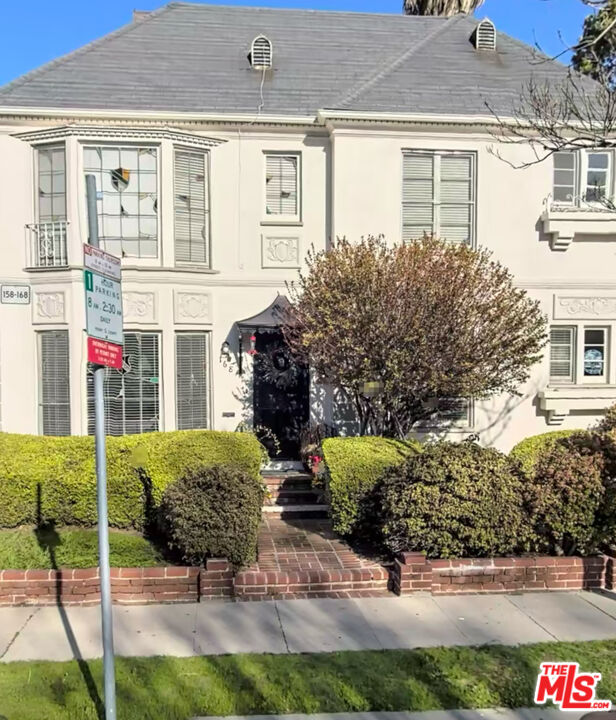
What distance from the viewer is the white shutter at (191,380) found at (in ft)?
32.0

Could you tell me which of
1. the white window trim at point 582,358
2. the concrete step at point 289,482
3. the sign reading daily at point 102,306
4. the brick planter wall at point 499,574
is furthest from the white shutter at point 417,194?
the sign reading daily at point 102,306

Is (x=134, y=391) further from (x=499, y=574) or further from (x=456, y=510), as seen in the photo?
(x=499, y=574)

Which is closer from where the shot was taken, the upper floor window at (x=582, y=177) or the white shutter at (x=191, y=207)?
the white shutter at (x=191, y=207)

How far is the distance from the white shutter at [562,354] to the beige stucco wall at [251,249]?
0.93 ft

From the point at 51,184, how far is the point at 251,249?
355 cm

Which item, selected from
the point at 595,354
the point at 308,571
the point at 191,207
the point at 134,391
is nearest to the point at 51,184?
the point at 191,207

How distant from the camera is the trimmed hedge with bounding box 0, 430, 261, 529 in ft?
22.7

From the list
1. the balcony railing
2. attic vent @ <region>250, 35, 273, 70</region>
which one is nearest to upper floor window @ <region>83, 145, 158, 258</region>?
the balcony railing

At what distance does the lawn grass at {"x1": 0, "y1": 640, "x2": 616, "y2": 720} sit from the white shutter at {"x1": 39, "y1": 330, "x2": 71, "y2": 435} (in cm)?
586

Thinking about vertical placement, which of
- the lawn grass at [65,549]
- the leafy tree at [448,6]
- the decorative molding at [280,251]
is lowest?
the lawn grass at [65,549]

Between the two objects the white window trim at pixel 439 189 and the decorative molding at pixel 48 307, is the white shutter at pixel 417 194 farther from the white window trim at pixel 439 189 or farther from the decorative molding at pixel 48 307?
the decorative molding at pixel 48 307

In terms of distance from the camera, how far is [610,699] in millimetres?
3893

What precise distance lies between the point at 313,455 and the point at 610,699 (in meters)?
5.66

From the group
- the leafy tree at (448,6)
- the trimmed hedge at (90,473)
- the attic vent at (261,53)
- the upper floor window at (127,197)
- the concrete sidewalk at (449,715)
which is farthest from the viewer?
the leafy tree at (448,6)
